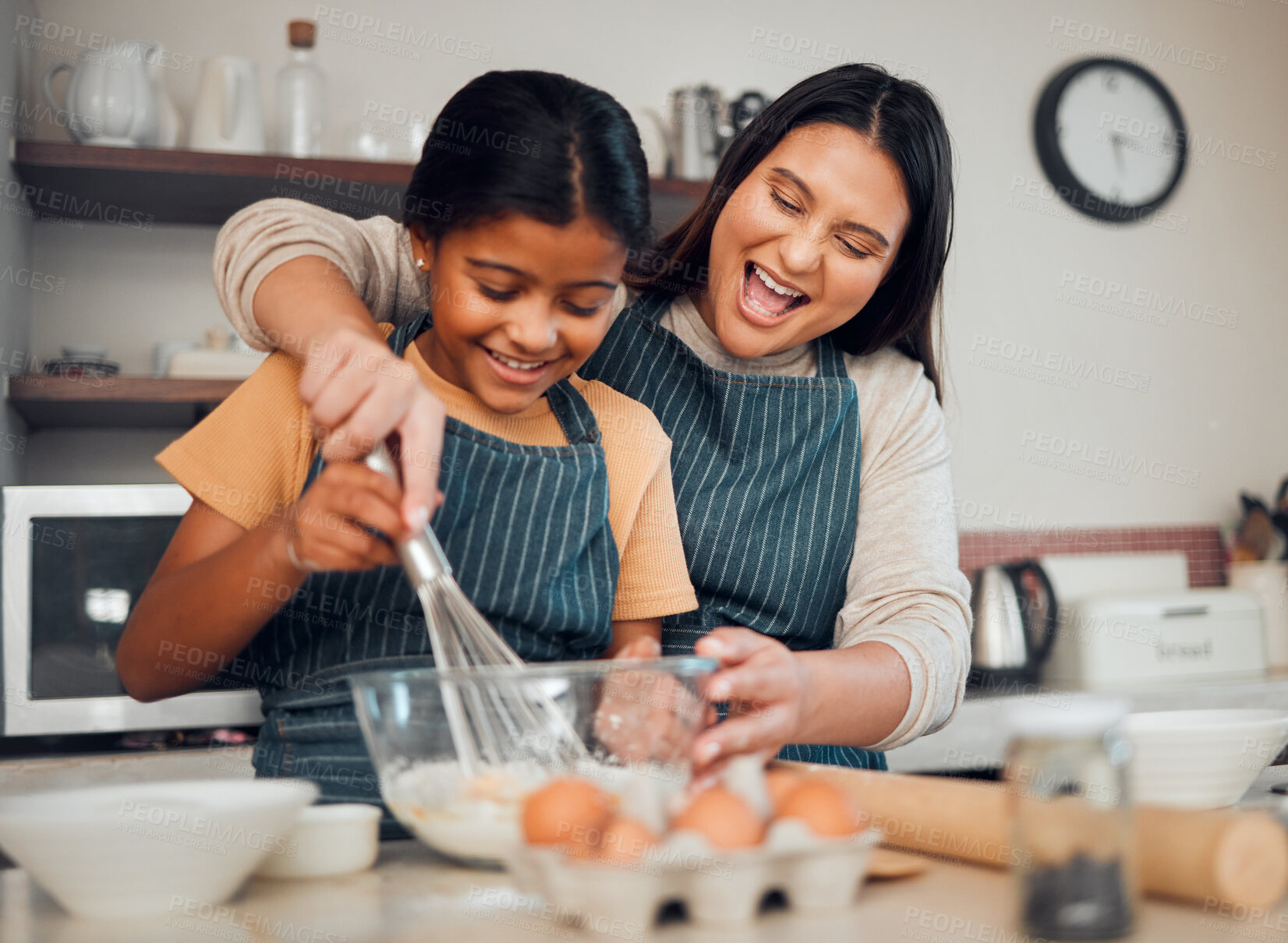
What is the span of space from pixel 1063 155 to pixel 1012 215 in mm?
189

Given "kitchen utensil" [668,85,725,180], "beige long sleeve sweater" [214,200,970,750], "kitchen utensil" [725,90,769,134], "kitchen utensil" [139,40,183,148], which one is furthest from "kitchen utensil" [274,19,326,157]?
"beige long sleeve sweater" [214,200,970,750]

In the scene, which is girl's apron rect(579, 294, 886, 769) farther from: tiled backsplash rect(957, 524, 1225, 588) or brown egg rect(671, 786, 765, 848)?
tiled backsplash rect(957, 524, 1225, 588)

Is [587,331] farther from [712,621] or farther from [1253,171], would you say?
[1253,171]

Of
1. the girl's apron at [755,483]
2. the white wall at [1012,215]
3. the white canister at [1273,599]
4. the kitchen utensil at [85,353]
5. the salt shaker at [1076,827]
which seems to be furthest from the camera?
the white canister at [1273,599]

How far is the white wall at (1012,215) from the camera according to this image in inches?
90.6

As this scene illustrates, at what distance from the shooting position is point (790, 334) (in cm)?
121

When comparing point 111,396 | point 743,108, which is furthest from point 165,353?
point 743,108

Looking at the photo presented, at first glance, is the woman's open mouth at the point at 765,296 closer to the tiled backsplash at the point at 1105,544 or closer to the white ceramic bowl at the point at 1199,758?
the white ceramic bowl at the point at 1199,758

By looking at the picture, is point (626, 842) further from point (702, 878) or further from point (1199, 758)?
point (1199, 758)

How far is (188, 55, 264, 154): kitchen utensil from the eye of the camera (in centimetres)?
211

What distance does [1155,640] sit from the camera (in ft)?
7.70

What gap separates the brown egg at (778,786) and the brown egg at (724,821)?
0.03 meters

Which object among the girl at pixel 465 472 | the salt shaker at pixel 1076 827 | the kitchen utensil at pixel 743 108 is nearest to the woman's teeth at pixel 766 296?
the girl at pixel 465 472

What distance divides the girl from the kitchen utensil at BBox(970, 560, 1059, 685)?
61.2 inches
